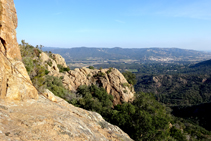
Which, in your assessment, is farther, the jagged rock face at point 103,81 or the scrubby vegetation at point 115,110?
the jagged rock face at point 103,81

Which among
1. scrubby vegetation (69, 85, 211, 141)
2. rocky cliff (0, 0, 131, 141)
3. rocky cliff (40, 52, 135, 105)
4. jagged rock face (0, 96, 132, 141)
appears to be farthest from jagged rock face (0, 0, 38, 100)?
rocky cliff (40, 52, 135, 105)

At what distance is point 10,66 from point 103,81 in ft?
94.9

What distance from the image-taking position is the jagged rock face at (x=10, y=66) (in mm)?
9398

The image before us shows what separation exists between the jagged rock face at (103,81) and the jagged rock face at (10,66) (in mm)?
22133

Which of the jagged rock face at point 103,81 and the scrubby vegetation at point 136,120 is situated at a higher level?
the jagged rock face at point 103,81

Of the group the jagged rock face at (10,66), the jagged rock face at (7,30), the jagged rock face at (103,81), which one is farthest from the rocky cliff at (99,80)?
the jagged rock face at (10,66)

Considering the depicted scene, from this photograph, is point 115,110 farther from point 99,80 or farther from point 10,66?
point 10,66

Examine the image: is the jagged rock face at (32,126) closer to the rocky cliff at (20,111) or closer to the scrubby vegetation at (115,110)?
the rocky cliff at (20,111)

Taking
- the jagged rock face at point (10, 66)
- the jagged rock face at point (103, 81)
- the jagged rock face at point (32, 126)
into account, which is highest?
the jagged rock face at point (10, 66)

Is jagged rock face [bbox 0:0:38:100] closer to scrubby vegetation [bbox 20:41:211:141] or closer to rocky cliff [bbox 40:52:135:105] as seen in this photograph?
scrubby vegetation [bbox 20:41:211:141]

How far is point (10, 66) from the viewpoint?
407 inches

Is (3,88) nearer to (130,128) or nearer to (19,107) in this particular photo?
(19,107)

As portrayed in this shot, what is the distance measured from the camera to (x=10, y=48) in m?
12.2

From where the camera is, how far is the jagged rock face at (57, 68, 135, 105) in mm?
35812
